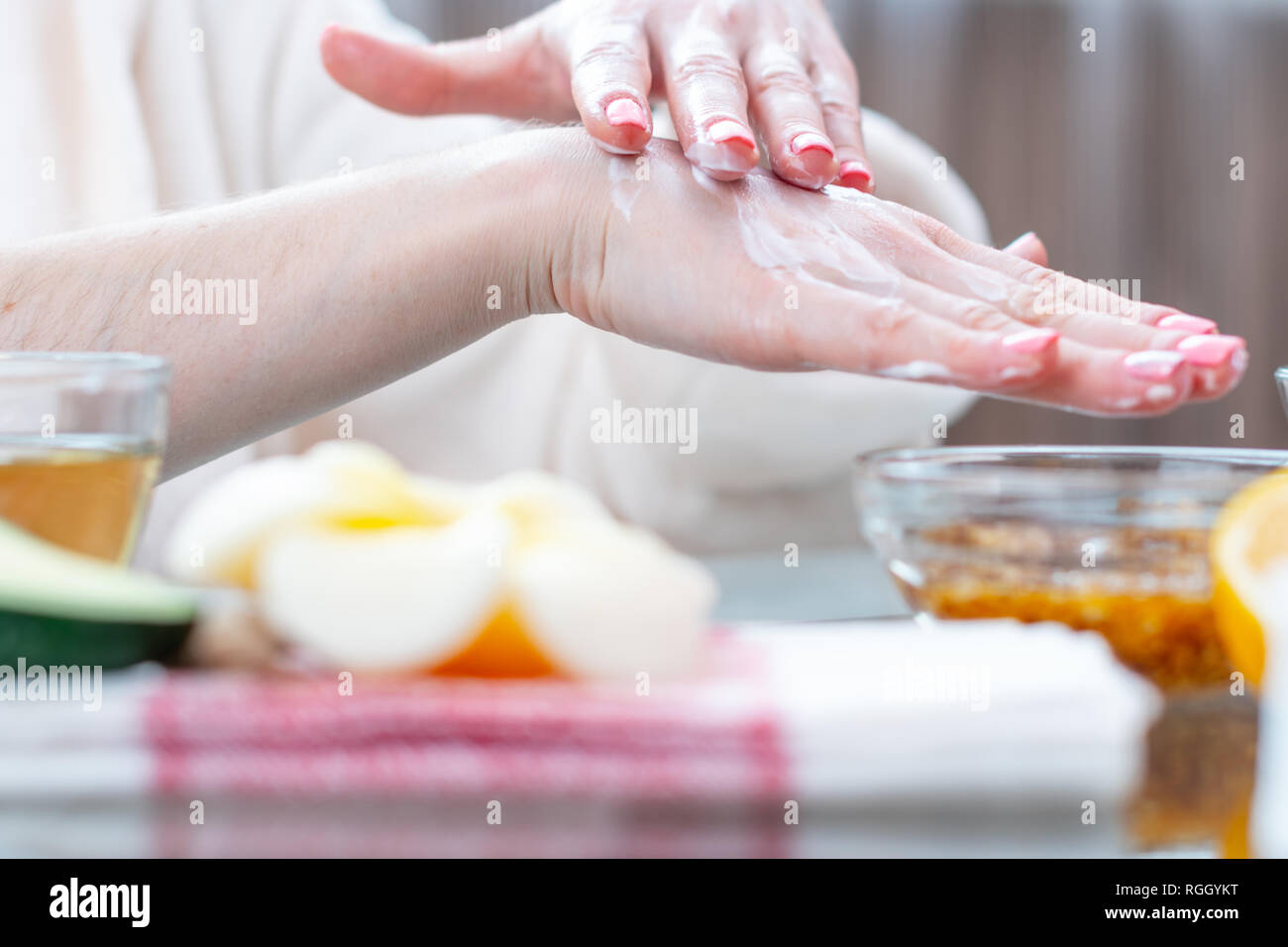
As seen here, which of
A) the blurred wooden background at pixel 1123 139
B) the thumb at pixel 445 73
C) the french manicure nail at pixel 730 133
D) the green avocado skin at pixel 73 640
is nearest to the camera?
the green avocado skin at pixel 73 640

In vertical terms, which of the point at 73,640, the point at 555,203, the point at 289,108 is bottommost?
the point at 73,640

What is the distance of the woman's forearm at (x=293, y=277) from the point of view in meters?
0.60

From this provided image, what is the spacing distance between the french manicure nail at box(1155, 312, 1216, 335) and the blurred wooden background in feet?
3.54

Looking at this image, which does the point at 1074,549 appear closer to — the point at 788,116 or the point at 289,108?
the point at 788,116

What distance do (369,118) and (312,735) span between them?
40.7 inches

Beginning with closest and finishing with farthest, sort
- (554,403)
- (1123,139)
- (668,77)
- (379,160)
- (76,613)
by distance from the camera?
(76,613) < (668,77) < (379,160) < (554,403) < (1123,139)

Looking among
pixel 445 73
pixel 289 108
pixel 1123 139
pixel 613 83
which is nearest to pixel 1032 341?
pixel 613 83

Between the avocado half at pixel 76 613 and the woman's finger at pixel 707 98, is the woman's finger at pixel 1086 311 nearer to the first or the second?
the woman's finger at pixel 707 98

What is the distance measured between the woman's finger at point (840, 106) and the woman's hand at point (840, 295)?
0.06 m

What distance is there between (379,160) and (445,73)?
0.14 m

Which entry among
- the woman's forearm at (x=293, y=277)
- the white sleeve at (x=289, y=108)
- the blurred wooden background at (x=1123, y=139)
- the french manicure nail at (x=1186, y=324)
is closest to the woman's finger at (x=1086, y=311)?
the french manicure nail at (x=1186, y=324)

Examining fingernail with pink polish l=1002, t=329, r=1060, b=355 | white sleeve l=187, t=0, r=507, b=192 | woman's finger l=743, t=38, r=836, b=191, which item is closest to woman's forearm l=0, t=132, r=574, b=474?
woman's finger l=743, t=38, r=836, b=191

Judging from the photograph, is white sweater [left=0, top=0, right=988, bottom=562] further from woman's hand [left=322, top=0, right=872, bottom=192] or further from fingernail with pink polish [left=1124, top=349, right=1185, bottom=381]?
fingernail with pink polish [left=1124, top=349, right=1185, bottom=381]

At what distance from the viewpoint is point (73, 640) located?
25 cm
